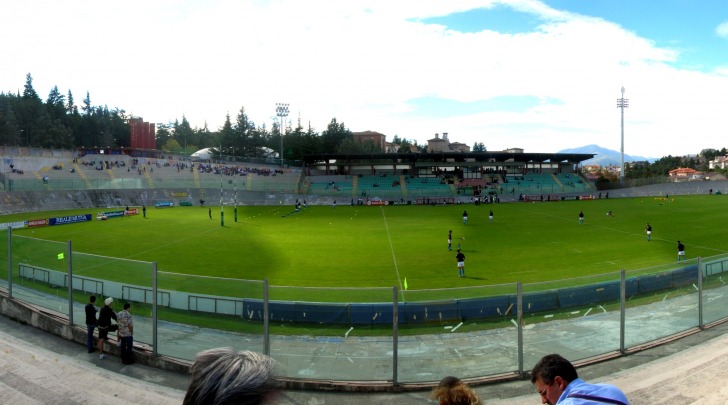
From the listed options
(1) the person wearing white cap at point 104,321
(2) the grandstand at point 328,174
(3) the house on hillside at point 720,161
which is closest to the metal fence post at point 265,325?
(1) the person wearing white cap at point 104,321

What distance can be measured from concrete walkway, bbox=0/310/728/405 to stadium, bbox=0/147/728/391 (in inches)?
12.7

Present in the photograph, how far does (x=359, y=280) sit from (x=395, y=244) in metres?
10.5

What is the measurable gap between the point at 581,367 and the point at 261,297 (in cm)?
653

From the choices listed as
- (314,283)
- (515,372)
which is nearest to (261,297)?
(515,372)

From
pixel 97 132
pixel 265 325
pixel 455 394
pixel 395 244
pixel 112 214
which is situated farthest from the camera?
pixel 97 132

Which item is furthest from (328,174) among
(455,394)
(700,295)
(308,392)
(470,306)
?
(455,394)

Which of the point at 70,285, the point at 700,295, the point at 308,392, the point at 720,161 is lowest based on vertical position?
the point at 308,392

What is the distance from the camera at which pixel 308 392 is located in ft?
26.7

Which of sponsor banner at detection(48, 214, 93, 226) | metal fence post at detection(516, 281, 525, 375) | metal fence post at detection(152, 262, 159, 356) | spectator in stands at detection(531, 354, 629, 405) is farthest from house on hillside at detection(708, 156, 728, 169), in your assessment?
spectator in stands at detection(531, 354, 629, 405)

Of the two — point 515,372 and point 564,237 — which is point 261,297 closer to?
point 515,372

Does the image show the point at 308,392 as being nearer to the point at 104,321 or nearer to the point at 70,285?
the point at 104,321

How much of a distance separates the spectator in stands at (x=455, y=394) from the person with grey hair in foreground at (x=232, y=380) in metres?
1.49

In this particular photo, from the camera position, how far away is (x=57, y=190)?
178 ft

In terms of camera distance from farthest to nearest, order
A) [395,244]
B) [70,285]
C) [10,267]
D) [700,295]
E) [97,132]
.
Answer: [97,132] → [395,244] → [10,267] → [700,295] → [70,285]
